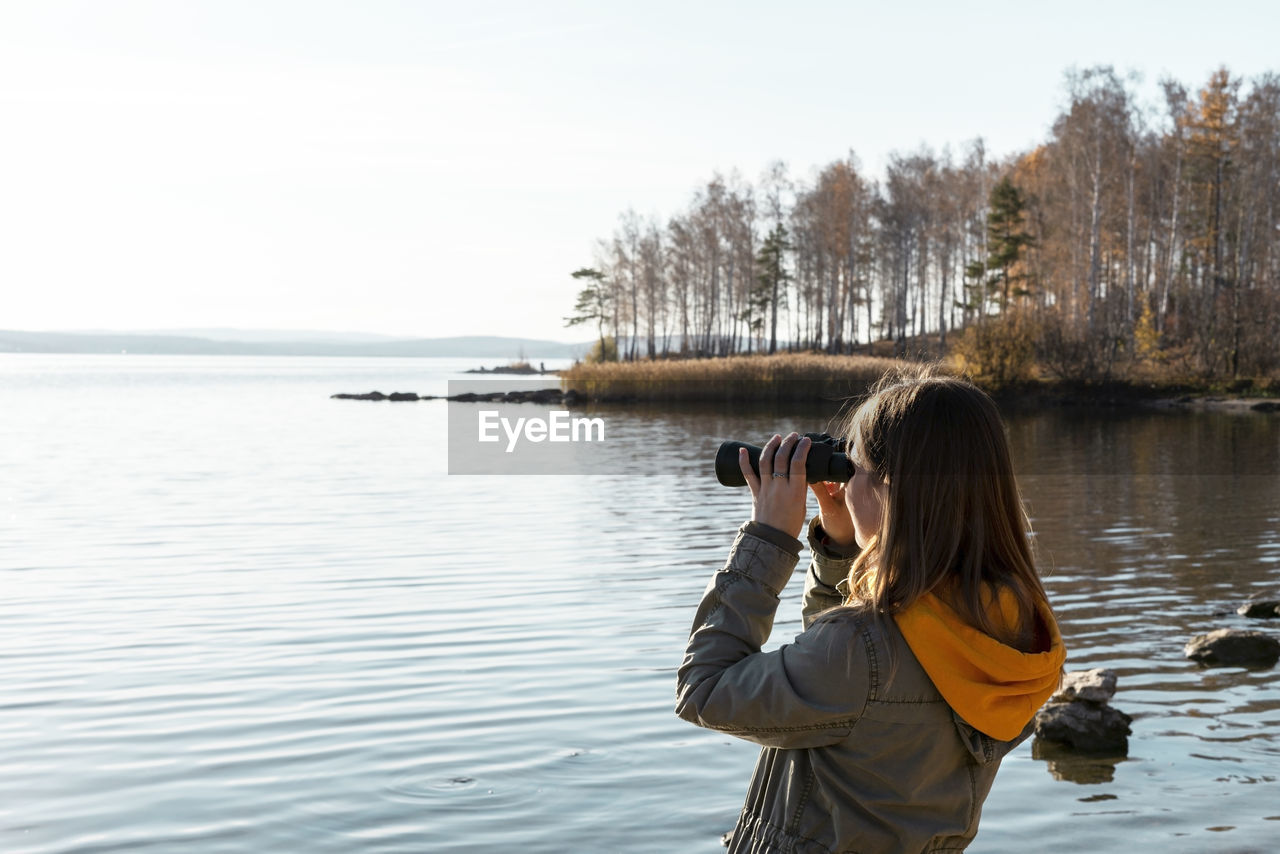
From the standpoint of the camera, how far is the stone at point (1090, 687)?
6400mm

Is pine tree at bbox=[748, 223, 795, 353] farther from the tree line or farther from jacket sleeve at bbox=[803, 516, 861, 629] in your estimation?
jacket sleeve at bbox=[803, 516, 861, 629]

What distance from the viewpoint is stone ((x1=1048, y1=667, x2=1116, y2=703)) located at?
6.40m

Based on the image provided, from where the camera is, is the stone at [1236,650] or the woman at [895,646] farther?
the stone at [1236,650]

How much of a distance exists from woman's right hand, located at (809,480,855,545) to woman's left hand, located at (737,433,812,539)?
0.28 m

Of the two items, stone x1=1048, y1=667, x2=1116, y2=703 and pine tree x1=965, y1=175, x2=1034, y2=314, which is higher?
pine tree x1=965, y1=175, x2=1034, y2=314

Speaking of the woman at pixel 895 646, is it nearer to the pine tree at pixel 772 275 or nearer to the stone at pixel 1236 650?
the stone at pixel 1236 650

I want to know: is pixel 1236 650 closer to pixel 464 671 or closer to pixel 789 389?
pixel 464 671

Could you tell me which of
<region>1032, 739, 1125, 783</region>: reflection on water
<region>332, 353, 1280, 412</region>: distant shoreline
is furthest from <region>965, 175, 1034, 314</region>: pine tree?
<region>1032, 739, 1125, 783</region>: reflection on water

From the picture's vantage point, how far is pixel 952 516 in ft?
5.92

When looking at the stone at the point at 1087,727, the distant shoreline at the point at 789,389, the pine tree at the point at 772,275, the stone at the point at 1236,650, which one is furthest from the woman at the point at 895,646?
the pine tree at the point at 772,275

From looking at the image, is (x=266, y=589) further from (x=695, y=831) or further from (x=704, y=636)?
(x=704, y=636)

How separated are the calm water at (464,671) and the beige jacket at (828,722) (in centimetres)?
44

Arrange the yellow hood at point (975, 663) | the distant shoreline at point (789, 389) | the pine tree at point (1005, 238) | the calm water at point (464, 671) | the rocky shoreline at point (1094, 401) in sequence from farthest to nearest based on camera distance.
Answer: the pine tree at point (1005, 238), the distant shoreline at point (789, 389), the rocky shoreline at point (1094, 401), the calm water at point (464, 671), the yellow hood at point (975, 663)

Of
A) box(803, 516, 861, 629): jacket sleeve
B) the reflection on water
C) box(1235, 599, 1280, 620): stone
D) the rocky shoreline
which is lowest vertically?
the reflection on water
